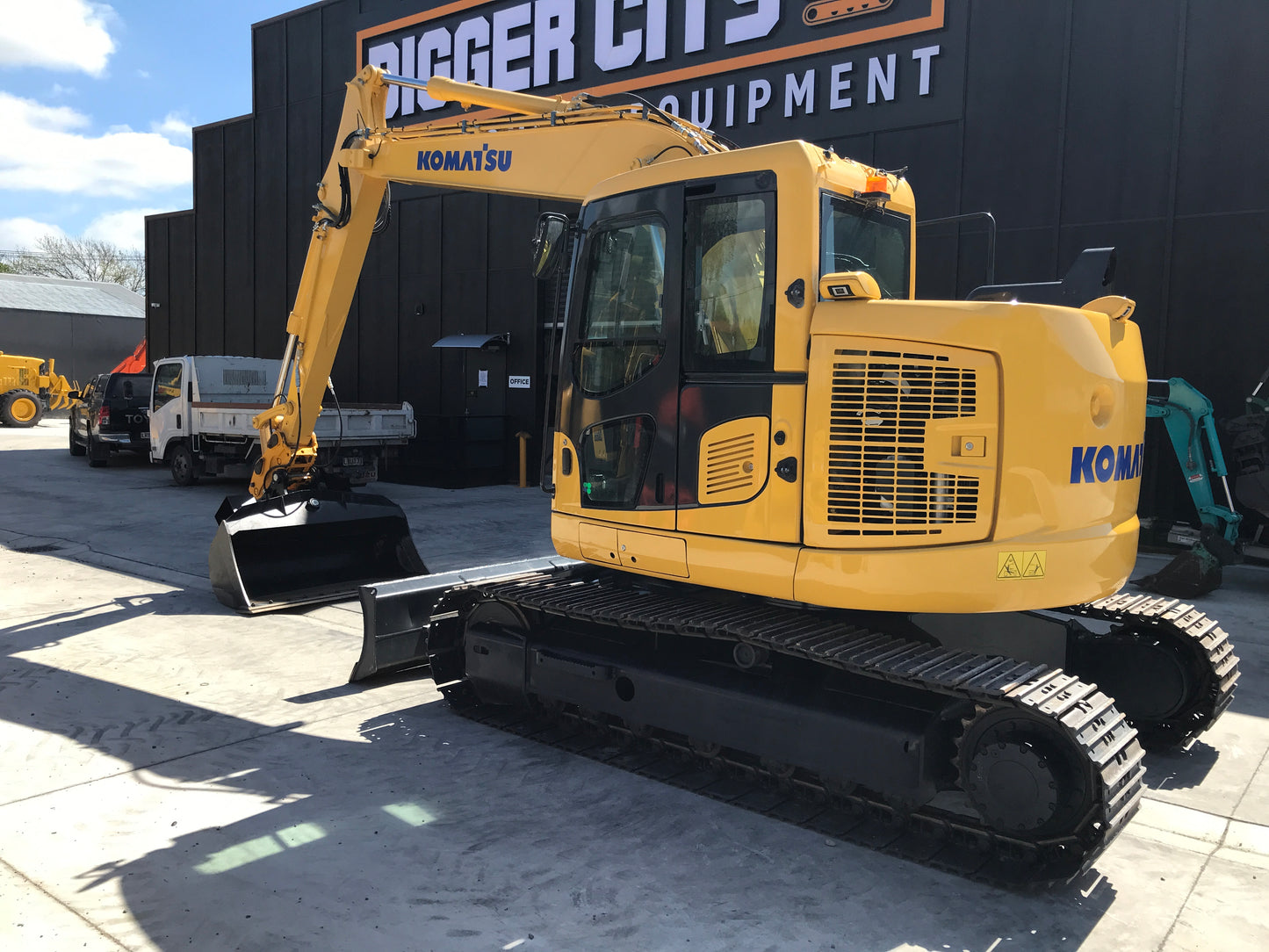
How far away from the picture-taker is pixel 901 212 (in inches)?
209

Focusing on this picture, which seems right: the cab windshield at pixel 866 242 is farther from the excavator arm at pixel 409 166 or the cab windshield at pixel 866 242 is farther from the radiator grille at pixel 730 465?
the excavator arm at pixel 409 166

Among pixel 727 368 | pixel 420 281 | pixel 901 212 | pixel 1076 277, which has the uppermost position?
pixel 420 281

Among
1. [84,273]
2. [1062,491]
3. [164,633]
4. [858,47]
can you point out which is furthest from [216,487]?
[84,273]

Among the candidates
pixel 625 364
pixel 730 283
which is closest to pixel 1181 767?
pixel 730 283

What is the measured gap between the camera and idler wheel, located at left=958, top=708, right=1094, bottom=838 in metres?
3.89

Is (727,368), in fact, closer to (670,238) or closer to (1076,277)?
(670,238)

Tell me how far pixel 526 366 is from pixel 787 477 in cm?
1421

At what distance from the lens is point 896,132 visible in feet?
45.4

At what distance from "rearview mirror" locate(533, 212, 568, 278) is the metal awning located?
12.8m

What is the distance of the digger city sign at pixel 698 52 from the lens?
13.8m

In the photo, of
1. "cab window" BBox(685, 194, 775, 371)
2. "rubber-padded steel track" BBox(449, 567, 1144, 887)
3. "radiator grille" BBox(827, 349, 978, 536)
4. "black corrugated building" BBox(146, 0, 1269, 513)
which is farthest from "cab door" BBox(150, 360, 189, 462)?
"radiator grille" BBox(827, 349, 978, 536)

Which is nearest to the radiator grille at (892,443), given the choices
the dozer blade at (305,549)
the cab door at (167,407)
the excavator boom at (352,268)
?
the excavator boom at (352,268)

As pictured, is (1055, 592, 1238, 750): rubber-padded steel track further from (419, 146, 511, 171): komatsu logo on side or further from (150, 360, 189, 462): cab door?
(150, 360, 189, 462): cab door

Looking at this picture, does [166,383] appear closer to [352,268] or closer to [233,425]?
[233,425]
